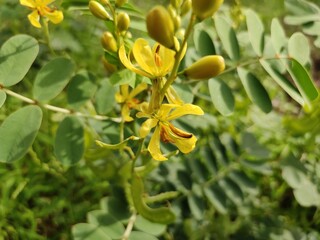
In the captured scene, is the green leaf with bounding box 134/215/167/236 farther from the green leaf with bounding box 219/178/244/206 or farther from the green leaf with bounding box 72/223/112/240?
the green leaf with bounding box 219/178/244/206

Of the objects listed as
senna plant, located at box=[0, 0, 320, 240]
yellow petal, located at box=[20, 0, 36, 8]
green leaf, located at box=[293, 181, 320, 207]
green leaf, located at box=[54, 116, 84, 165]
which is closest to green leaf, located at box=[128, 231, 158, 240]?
senna plant, located at box=[0, 0, 320, 240]

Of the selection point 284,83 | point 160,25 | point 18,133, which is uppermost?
point 160,25

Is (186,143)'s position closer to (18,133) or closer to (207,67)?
(207,67)

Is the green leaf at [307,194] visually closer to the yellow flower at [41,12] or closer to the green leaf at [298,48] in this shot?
the green leaf at [298,48]

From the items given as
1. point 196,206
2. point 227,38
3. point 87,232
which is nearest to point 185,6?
point 227,38

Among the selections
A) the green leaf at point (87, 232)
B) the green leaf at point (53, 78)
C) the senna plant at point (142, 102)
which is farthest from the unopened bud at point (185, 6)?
the green leaf at point (87, 232)

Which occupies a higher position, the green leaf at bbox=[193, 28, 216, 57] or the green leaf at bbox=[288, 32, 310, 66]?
the green leaf at bbox=[288, 32, 310, 66]

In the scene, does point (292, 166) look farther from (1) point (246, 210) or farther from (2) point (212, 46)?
(2) point (212, 46)
